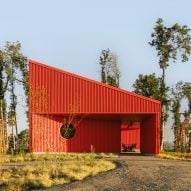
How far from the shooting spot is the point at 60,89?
33.2m

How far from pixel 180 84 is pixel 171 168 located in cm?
3166

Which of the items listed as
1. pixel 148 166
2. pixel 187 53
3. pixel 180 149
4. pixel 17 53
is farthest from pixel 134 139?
pixel 148 166

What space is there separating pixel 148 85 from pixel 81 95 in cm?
1827

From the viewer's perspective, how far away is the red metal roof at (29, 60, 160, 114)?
32.5 meters

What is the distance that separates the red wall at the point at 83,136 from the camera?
3278cm

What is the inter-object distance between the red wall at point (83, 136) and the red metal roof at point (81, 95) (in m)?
1.51

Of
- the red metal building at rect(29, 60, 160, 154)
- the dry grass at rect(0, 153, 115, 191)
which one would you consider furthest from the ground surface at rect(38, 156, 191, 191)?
the red metal building at rect(29, 60, 160, 154)

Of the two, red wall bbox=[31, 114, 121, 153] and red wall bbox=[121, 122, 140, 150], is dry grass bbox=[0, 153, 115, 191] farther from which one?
red wall bbox=[121, 122, 140, 150]

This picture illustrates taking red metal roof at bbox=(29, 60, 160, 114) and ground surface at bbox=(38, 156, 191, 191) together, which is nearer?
ground surface at bbox=(38, 156, 191, 191)

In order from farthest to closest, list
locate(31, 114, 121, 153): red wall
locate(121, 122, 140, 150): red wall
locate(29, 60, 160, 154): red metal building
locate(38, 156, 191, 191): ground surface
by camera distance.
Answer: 1. locate(121, 122, 140, 150): red wall
2. locate(31, 114, 121, 153): red wall
3. locate(29, 60, 160, 154): red metal building
4. locate(38, 156, 191, 191): ground surface

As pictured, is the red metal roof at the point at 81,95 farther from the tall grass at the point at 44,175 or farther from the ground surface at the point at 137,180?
the ground surface at the point at 137,180

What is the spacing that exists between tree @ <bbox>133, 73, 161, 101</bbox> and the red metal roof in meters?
15.8

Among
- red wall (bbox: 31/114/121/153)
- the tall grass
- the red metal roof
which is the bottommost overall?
the tall grass

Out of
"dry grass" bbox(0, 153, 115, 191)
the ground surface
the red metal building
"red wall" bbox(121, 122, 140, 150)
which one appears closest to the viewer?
the ground surface
